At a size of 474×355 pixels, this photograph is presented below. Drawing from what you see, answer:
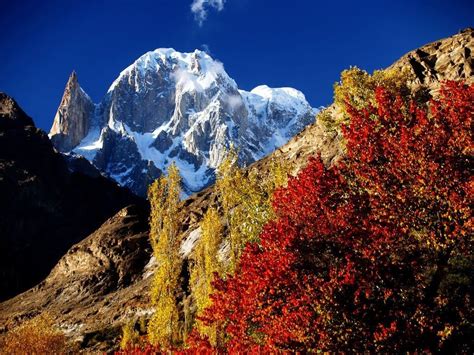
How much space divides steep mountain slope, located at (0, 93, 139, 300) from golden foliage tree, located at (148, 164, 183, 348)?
89.1m

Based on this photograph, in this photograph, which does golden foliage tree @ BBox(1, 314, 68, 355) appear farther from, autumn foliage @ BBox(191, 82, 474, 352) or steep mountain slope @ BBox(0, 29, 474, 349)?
autumn foliage @ BBox(191, 82, 474, 352)

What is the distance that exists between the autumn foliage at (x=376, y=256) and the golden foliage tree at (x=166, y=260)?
35.6ft

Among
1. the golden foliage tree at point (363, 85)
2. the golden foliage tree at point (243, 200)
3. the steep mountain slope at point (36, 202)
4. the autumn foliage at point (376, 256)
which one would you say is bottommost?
the autumn foliage at point (376, 256)

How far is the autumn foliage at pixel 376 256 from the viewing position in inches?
563

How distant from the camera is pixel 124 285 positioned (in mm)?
63156

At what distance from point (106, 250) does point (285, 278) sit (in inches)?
2425

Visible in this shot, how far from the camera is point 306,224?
17578 millimetres

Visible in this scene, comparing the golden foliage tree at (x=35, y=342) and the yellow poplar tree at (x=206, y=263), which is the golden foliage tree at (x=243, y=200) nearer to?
the yellow poplar tree at (x=206, y=263)

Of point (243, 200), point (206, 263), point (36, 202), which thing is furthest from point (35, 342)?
point (36, 202)

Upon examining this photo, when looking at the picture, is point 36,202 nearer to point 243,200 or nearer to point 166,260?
point 166,260

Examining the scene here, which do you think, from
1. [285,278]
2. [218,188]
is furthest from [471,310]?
[218,188]

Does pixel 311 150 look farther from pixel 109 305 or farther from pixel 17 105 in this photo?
pixel 17 105

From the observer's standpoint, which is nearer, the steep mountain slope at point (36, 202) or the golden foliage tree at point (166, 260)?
the golden foliage tree at point (166, 260)

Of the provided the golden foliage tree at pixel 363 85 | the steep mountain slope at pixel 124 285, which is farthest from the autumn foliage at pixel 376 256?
the steep mountain slope at pixel 124 285
